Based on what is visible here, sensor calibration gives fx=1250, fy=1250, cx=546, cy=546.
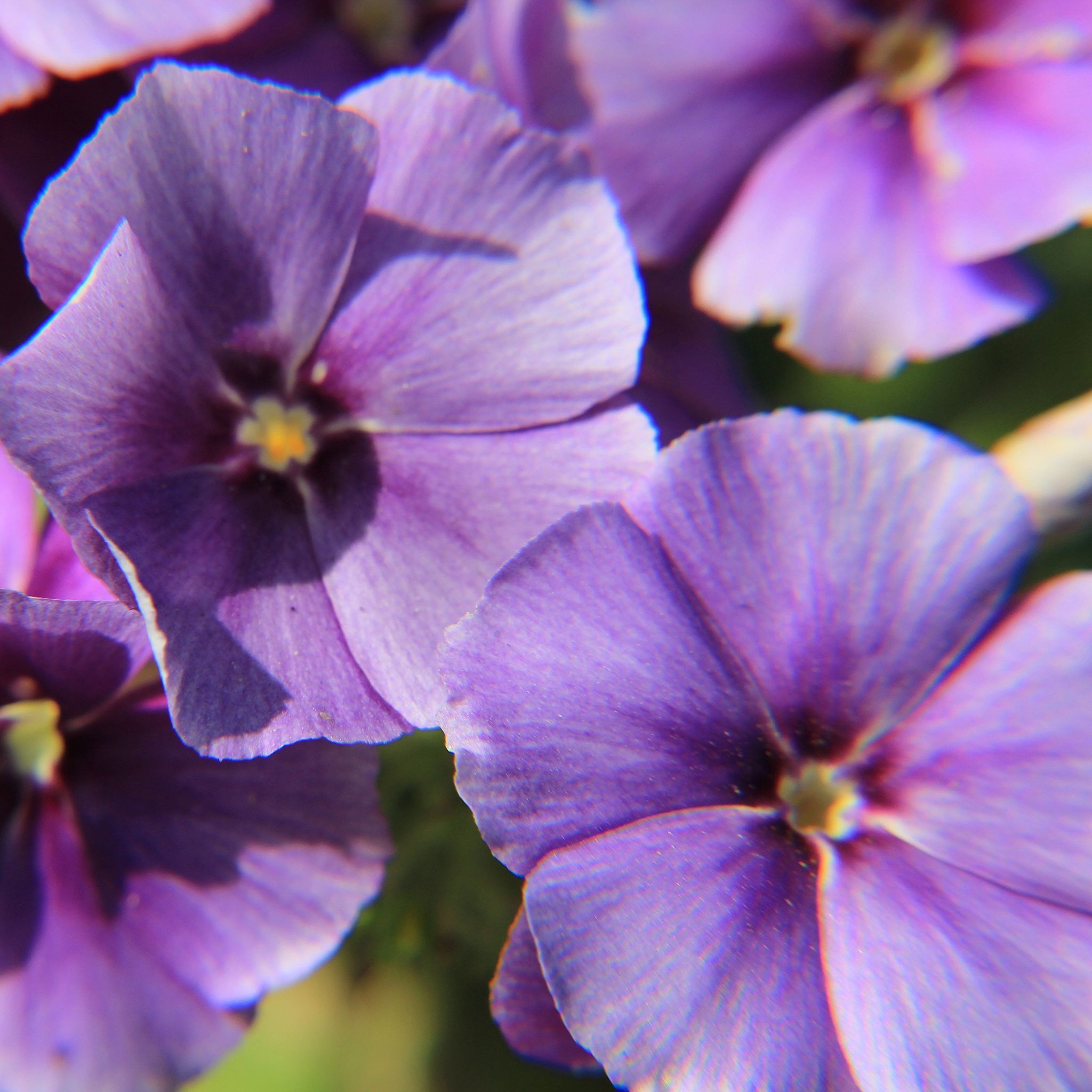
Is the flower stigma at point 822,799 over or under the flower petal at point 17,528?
under

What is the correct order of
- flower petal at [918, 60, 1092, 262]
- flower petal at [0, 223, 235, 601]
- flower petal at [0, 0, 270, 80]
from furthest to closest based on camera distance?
flower petal at [918, 60, 1092, 262], flower petal at [0, 0, 270, 80], flower petal at [0, 223, 235, 601]

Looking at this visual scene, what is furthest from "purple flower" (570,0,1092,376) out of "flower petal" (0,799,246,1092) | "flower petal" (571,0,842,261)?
"flower petal" (0,799,246,1092)

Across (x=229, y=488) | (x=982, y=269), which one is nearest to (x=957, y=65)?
(x=982, y=269)

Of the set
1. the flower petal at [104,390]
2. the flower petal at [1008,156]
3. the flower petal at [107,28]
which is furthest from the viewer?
the flower petal at [1008,156]

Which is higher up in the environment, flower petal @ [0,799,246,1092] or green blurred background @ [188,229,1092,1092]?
flower petal @ [0,799,246,1092]

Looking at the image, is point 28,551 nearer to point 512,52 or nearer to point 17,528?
point 17,528

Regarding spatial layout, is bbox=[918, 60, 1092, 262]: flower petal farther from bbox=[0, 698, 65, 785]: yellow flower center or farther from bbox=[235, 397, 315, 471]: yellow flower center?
bbox=[0, 698, 65, 785]: yellow flower center

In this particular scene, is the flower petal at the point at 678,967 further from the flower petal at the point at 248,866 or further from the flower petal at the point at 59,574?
the flower petal at the point at 59,574

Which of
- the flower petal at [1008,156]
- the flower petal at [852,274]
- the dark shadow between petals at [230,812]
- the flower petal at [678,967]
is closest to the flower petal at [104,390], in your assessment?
the dark shadow between petals at [230,812]

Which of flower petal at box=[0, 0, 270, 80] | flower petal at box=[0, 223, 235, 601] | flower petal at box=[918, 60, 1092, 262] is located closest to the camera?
flower petal at box=[0, 223, 235, 601]
